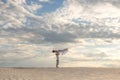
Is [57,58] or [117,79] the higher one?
[57,58]

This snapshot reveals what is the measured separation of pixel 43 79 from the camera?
29.7 meters

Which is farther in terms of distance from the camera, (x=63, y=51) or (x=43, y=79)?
(x=63, y=51)

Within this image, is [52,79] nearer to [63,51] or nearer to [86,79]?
[86,79]

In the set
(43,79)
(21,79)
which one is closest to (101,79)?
(43,79)

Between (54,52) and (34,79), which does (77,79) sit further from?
(54,52)

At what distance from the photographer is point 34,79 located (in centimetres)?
2938

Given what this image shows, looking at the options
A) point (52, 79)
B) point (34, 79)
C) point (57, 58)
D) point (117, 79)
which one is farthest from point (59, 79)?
point (57, 58)

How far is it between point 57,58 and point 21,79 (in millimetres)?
37898

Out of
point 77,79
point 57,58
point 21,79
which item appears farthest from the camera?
point 57,58

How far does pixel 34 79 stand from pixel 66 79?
11.6 feet

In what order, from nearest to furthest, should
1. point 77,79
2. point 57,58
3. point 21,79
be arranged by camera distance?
point 21,79 < point 77,79 < point 57,58

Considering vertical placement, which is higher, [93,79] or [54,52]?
[54,52]

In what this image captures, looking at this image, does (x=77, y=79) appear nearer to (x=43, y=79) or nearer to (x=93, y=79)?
(x=93, y=79)

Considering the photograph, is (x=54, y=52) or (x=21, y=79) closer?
(x=21, y=79)
